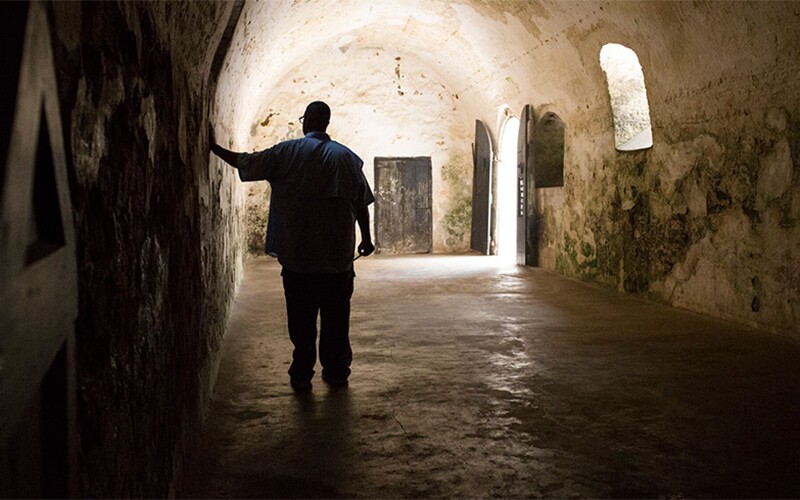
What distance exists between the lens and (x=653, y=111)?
620cm

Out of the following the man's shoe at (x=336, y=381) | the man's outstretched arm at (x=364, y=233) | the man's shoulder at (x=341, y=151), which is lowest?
the man's shoe at (x=336, y=381)

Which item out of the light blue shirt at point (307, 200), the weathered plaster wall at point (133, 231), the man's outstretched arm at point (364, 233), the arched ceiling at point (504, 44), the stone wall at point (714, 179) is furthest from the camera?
the arched ceiling at point (504, 44)

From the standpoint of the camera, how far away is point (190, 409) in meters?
2.51

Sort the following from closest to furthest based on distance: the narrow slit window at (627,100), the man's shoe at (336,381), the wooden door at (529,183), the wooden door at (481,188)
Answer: the man's shoe at (336,381)
the narrow slit window at (627,100)
the wooden door at (529,183)
the wooden door at (481,188)

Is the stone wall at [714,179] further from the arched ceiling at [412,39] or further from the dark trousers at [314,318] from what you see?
the dark trousers at [314,318]

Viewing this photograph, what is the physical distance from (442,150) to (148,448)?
10.4m

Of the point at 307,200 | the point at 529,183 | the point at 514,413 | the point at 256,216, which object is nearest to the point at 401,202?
the point at 256,216

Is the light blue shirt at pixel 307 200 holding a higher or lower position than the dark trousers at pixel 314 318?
higher

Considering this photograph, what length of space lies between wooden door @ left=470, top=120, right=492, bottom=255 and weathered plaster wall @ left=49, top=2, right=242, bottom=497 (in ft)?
27.4

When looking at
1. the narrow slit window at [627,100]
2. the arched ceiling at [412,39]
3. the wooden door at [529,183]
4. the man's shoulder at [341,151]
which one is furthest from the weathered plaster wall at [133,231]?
the wooden door at [529,183]

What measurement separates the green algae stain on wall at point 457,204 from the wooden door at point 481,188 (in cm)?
13

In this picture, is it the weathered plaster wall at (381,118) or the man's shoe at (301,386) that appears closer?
the man's shoe at (301,386)

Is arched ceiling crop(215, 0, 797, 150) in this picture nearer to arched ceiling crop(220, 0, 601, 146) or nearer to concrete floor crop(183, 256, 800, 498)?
arched ceiling crop(220, 0, 601, 146)

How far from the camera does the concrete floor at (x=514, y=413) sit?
2.32 metres
